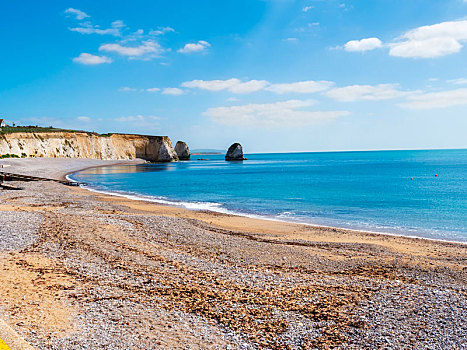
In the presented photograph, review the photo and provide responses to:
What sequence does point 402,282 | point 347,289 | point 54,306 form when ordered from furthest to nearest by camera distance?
point 402,282 < point 347,289 < point 54,306

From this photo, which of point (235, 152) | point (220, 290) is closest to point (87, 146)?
point (235, 152)

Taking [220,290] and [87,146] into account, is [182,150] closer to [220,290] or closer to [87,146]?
[87,146]

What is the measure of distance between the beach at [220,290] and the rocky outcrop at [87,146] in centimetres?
6338

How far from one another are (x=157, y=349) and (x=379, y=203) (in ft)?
89.6

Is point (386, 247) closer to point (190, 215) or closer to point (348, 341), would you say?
point (348, 341)

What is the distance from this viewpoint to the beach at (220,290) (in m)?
6.35

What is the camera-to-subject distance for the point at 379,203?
96.4 ft

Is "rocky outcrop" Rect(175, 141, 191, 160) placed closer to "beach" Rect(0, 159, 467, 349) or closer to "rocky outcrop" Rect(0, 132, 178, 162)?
"rocky outcrop" Rect(0, 132, 178, 162)

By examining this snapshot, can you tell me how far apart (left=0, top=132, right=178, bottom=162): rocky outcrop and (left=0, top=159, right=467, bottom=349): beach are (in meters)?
63.4

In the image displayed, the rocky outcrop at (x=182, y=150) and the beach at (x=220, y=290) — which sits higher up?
the rocky outcrop at (x=182, y=150)

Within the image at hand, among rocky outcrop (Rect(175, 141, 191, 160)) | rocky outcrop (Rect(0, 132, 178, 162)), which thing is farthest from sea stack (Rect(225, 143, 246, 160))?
rocky outcrop (Rect(0, 132, 178, 162))

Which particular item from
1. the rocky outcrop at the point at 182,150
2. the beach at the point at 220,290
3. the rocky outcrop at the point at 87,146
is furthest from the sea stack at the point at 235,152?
the beach at the point at 220,290

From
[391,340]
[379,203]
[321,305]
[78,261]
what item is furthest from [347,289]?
[379,203]

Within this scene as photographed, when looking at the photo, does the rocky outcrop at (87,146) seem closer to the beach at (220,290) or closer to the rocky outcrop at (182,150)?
the rocky outcrop at (182,150)
